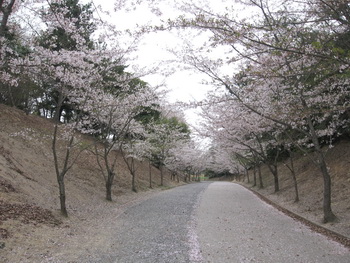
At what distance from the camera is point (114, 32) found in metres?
7.49

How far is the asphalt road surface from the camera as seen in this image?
547cm

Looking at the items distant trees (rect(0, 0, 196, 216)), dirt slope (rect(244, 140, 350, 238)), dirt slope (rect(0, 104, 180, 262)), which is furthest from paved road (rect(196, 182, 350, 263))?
distant trees (rect(0, 0, 196, 216))

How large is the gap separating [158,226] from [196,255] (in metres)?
2.86

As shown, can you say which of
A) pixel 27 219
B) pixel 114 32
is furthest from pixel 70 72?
pixel 27 219

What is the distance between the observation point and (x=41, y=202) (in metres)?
9.49

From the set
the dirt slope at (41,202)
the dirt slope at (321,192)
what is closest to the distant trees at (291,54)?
the dirt slope at (321,192)

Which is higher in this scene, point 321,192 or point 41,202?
point 41,202

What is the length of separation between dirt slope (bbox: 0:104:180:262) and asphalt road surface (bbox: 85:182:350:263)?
0.90 m

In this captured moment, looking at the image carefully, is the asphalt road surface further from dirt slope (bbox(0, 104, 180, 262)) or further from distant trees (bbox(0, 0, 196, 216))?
distant trees (bbox(0, 0, 196, 216))

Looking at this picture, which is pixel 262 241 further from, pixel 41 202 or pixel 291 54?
pixel 41 202

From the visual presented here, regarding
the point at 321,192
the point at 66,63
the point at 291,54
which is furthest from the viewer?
the point at 321,192

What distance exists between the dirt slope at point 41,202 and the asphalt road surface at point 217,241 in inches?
35.4

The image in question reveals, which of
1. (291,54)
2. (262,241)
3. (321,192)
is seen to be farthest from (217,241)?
(321,192)

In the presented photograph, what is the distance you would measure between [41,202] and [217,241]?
244 inches
